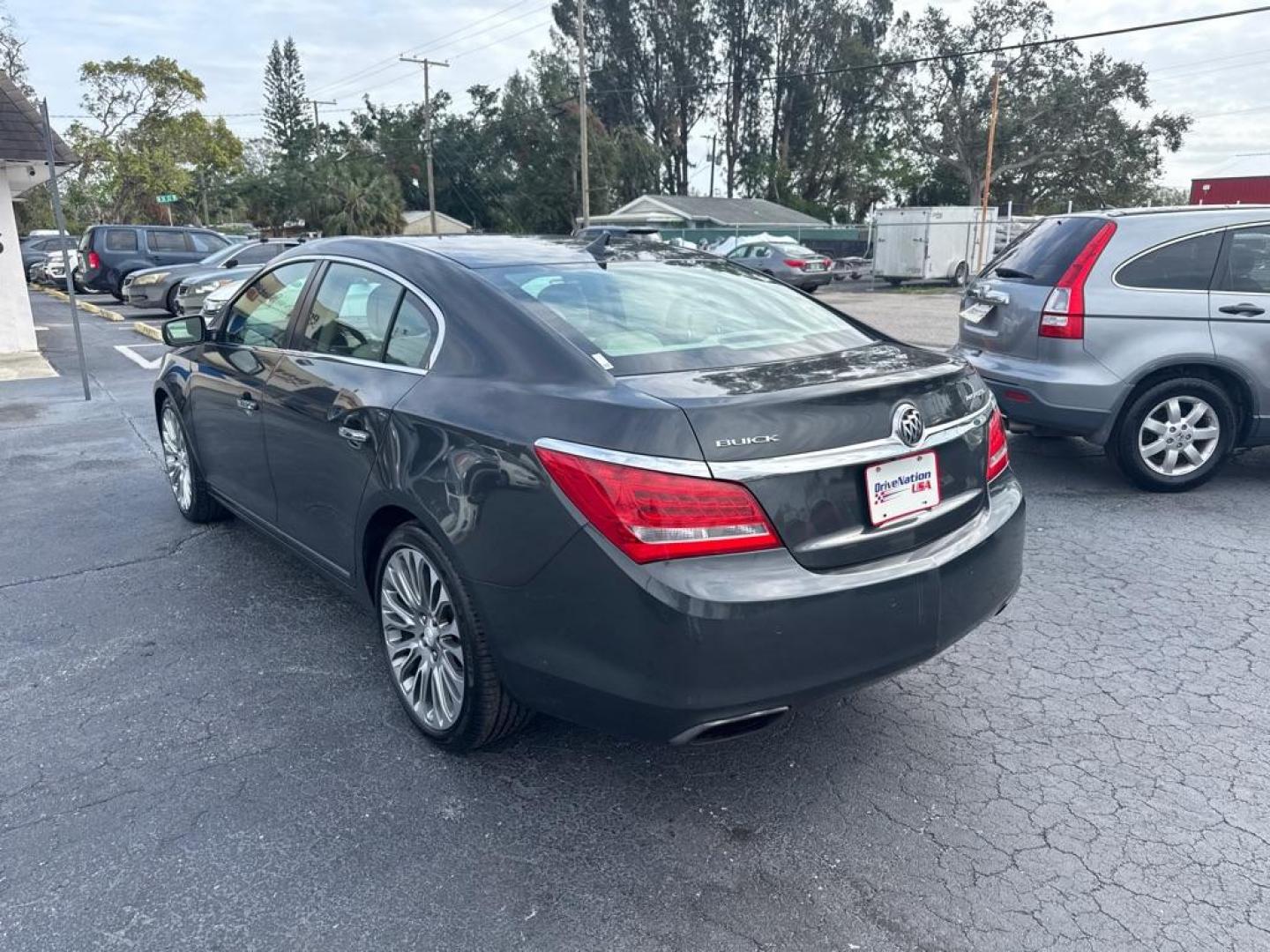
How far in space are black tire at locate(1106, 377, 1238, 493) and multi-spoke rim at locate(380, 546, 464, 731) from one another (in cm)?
455

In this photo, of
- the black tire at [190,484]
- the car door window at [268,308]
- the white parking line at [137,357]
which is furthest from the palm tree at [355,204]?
the car door window at [268,308]

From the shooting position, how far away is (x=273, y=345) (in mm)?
3941

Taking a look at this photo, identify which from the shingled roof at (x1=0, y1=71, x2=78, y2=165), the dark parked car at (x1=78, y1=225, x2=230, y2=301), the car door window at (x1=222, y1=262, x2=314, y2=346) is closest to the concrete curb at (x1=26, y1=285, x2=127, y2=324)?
the dark parked car at (x1=78, y1=225, x2=230, y2=301)

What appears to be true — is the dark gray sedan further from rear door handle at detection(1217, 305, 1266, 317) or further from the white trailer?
the white trailer

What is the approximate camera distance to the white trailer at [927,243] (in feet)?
89.7

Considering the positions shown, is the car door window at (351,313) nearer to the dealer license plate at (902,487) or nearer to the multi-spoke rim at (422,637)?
the multi-spoke rim at (422,637)

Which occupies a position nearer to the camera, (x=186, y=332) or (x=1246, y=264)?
(x=186, y=332)

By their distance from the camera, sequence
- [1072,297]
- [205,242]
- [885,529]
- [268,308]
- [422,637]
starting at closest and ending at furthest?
[885,529] < [422,637] < [268,308] < [1072,297] < [205,242]

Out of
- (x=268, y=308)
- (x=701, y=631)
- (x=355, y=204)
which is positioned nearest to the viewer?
(x=701, y=631)

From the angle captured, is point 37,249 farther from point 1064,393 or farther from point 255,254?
Result: point 1064,393

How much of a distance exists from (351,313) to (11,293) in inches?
477

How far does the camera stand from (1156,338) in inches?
216

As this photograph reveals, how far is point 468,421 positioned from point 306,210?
188 feet

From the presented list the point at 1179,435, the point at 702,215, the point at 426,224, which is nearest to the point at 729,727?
the point at 1179,435
